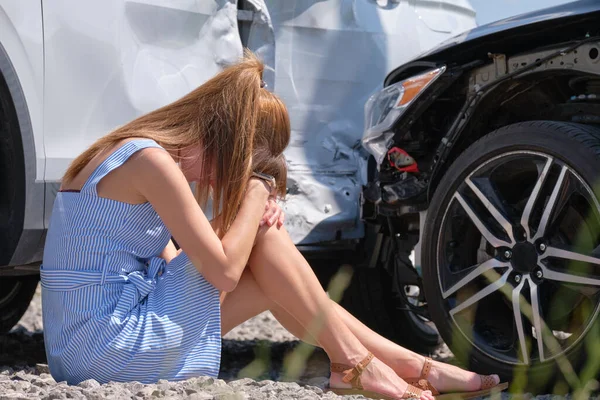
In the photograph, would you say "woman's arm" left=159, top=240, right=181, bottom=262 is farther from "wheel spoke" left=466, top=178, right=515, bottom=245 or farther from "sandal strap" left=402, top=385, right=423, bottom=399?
"wheel spoke" left=466, top=178, right=515, bottom=245

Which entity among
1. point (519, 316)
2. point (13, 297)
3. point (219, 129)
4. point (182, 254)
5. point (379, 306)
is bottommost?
point (13, 297)

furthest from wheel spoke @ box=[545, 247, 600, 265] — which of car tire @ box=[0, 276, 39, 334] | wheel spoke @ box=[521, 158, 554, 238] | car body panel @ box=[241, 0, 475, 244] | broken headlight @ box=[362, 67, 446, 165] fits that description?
car tire @ box=[0, 276, 39, 334]

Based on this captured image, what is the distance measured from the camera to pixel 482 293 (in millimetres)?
3346

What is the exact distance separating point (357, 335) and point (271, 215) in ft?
1.76

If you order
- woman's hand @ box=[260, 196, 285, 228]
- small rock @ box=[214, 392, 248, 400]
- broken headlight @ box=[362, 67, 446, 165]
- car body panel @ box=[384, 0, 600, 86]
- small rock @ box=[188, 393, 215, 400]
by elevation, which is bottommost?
small rock @ box=[188, 393, 215, 400]

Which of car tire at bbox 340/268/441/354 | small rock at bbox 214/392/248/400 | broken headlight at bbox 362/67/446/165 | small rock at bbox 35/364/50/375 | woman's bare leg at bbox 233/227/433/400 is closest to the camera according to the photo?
small rock at bbox 214/392/248/400

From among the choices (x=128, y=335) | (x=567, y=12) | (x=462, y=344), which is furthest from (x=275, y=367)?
(x=567, y=12)

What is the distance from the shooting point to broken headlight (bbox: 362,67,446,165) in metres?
3.74

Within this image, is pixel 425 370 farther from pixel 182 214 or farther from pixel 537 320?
pixel 182 214

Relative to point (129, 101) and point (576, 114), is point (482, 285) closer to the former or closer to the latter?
point (576, 114)

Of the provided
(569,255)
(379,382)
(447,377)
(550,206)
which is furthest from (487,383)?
(550,206)

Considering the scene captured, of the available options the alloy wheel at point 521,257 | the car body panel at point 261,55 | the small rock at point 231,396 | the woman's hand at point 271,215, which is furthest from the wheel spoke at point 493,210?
the small rock at point 231,396

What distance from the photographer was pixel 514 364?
320 centimetres

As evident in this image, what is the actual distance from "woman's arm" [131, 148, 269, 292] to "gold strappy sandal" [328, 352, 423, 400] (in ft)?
1.73
